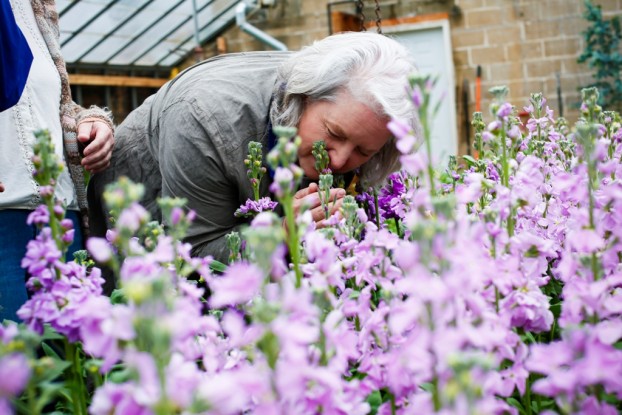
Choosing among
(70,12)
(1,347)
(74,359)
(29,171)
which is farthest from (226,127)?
(70,12)

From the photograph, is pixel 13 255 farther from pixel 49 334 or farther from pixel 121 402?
pixel 121 402

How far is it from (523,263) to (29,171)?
4.66 feet

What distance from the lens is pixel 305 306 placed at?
25.9 inches

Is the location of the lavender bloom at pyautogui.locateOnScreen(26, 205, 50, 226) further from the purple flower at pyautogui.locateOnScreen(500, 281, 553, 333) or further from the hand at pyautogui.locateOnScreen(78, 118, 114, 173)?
the hand at pyautogui.locateOnScreen(78, 118, 114, 173)

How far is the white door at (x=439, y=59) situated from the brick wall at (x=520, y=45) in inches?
4.7

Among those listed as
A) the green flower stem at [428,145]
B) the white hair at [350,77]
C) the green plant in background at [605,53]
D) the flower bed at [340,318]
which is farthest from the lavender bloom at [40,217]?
the green plant in background at [605,53]

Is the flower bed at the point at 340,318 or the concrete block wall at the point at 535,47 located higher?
the concrete block wall at the point at 535,47

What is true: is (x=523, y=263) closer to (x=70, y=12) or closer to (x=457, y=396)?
(x=457, y=396)

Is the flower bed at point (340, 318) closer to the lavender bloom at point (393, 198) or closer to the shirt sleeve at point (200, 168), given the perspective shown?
the lavender bloom at point (393, 198)

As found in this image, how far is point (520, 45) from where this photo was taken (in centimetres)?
905

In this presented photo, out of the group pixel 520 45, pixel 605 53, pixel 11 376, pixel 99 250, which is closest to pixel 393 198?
pixel 99 250

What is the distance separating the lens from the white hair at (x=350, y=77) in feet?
6.44

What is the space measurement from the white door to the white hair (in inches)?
280

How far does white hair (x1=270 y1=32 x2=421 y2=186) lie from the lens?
1.96m
